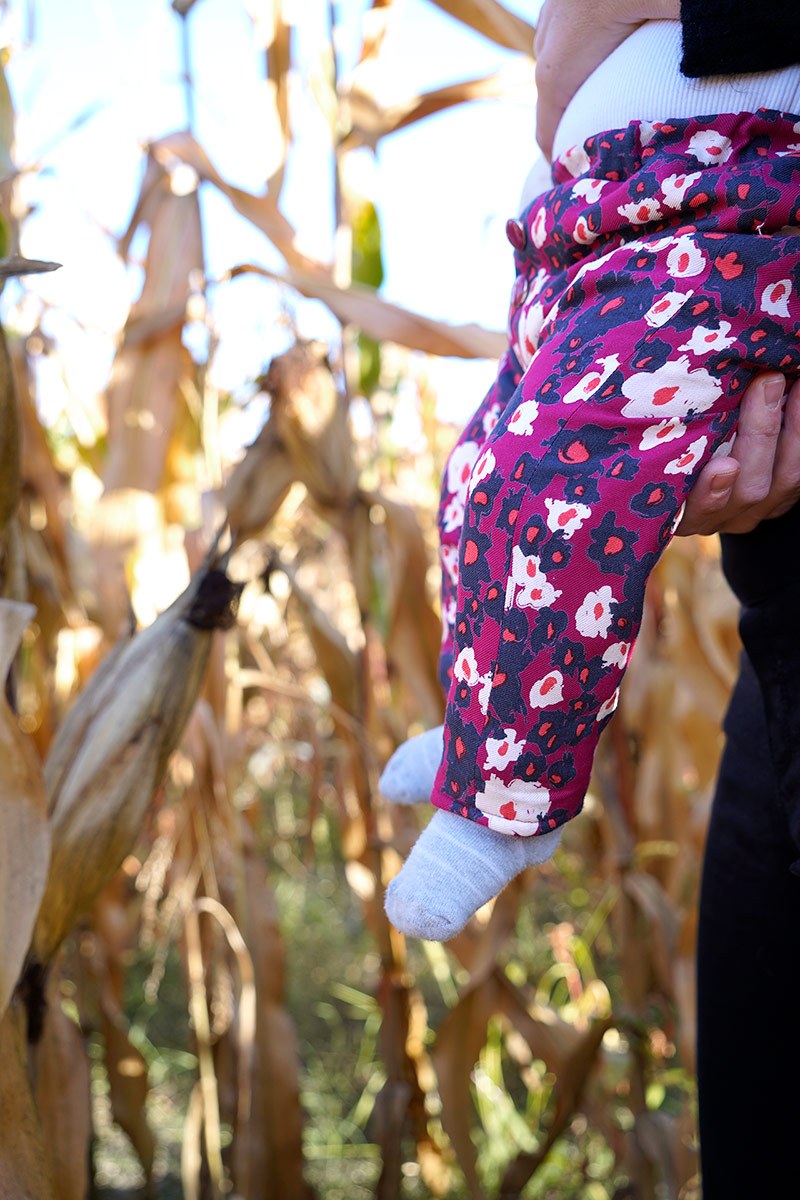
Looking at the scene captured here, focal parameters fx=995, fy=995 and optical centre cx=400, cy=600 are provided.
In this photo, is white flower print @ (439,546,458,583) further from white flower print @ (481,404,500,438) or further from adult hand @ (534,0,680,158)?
adult hand @ (534,0,680,158)

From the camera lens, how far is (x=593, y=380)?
1.46ft

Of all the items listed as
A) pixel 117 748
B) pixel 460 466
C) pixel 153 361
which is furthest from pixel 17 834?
pixel 153 361

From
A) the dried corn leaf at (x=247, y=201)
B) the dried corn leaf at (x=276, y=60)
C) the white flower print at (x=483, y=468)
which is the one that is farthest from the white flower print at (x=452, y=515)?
the dried corn leaf at (x=276, y=60)

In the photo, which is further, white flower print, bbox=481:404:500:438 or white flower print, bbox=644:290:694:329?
white flower print, bbox=481:404:500:438

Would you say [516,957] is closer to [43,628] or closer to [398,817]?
[398,817]

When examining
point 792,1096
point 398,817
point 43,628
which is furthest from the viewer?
point 398,817

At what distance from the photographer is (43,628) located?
996 millimetres

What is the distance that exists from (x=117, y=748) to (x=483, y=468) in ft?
0.97

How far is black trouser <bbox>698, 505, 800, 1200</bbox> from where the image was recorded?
0.58 meters

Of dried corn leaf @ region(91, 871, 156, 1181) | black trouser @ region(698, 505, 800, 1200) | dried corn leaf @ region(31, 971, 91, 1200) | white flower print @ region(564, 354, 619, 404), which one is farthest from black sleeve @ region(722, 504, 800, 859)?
dried corn leaf @ region(91, 871, 156, 1181)

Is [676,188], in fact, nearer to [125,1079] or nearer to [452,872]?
[452,872]

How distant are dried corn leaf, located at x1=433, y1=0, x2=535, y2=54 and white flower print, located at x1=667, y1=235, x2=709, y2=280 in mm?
599

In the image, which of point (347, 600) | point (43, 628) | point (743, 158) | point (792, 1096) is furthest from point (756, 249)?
point (347, 600)

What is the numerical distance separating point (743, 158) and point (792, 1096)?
0.52m
